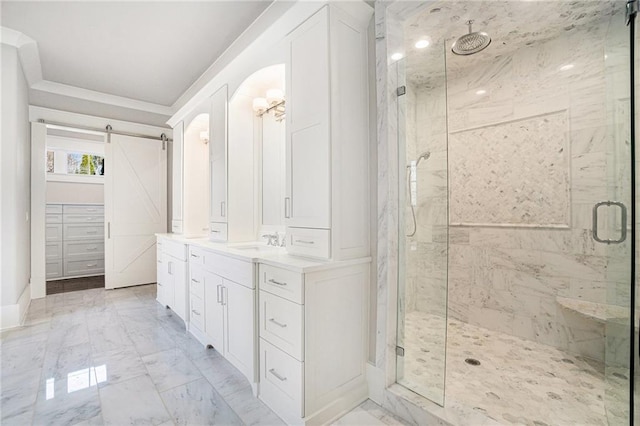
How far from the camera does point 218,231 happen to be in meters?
Result: 3.18

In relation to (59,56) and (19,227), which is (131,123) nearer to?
(59,56)

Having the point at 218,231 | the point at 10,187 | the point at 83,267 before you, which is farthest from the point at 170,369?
the point at 83,267

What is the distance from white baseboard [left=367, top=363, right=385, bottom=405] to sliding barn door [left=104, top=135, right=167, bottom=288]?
455 cm

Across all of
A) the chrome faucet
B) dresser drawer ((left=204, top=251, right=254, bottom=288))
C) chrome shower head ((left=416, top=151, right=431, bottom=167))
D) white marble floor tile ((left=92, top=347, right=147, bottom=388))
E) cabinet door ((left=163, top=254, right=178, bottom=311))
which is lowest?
white marble floor tile ((left=92, top=347, right=147, bottom=388))

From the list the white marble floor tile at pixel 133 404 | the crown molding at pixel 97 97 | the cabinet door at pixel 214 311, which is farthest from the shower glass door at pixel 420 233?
the crown molding at pixel 97 97

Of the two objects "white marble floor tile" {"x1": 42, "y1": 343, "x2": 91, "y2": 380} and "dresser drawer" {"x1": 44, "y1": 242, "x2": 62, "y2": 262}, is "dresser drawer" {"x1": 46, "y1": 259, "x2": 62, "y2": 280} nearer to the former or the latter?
"dresser drawer" {"x1": 44, "y1": 242, "x2": 62, "y2": 262}

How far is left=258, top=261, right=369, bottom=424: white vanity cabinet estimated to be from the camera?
1668 millimetres

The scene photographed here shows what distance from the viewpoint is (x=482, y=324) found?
2.98 m

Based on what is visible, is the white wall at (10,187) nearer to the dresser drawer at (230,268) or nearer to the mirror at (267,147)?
the dresser drawer at (230,268)

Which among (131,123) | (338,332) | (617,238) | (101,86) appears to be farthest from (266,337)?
(131,123)

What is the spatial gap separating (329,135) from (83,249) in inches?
246

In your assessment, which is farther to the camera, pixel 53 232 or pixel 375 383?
pixel 53 232

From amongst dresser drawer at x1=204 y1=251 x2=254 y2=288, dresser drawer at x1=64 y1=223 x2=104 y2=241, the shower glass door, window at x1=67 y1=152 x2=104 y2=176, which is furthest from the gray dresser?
the shower glass door

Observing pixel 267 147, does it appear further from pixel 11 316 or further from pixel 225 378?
pixel 11 316
